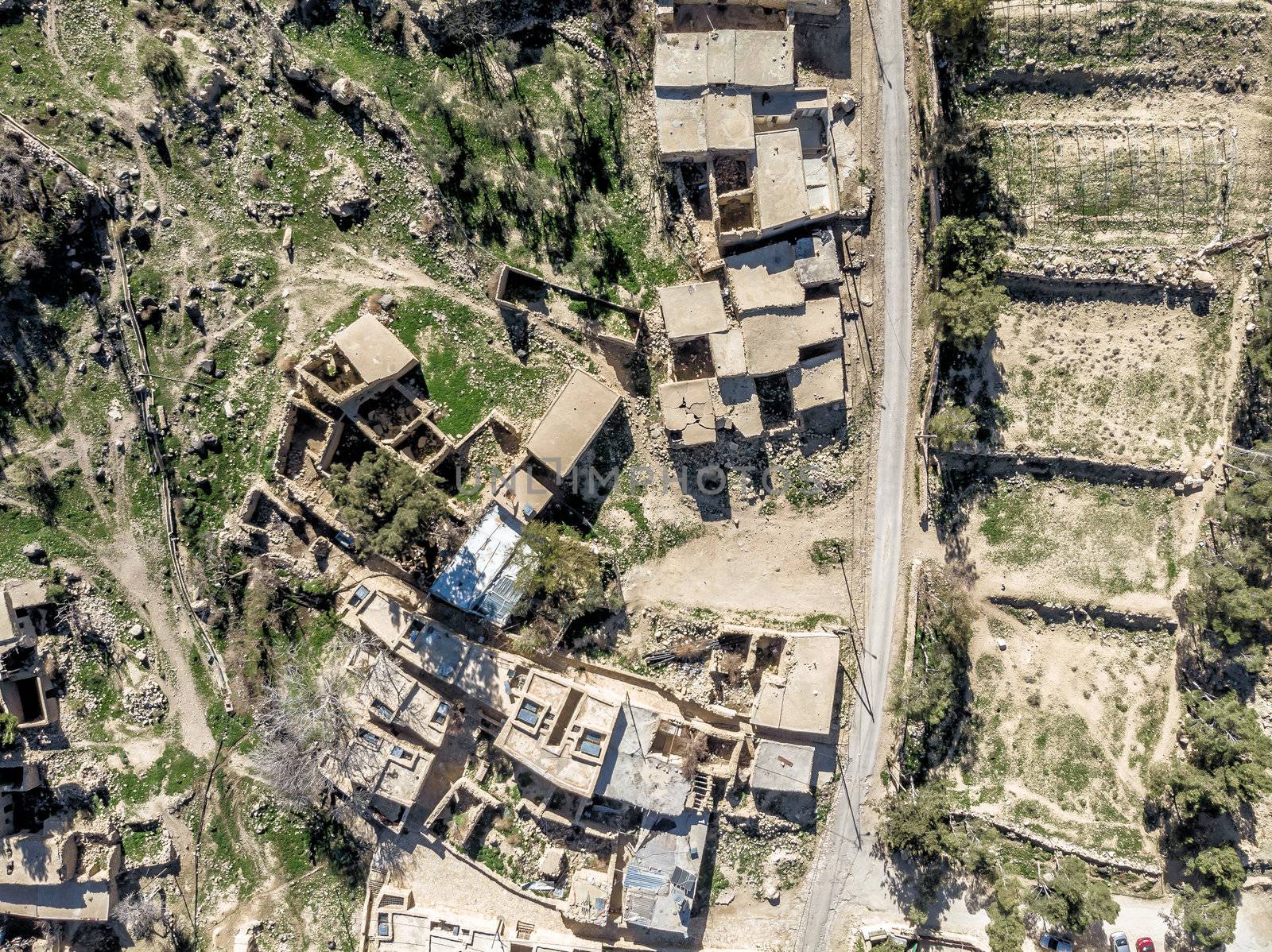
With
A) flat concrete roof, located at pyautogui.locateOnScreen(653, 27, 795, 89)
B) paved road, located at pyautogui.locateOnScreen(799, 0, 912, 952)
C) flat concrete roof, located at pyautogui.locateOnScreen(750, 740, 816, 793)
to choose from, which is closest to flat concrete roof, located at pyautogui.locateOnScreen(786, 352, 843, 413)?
paved road, located at pyautogui.locateOnScreen(799, 0, 912, 952)

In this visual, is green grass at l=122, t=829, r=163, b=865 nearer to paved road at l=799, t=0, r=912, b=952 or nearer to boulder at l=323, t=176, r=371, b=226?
boulder at l=323, t=176, r=371, b=226

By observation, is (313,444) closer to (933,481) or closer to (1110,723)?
(933,481)

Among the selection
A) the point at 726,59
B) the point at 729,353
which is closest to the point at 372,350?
the point at 729,353

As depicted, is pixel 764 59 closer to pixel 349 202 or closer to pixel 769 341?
pixel 769 341

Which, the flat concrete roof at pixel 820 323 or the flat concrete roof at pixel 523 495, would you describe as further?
the flat concrete roof at pixel 523 495

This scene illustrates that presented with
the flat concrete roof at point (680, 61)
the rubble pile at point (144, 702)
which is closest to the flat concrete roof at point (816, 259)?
the flat concrete roof at point (680, 61)

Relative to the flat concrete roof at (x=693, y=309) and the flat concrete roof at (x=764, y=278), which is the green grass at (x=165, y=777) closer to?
the flat concrete roof at (x=693, y=309)
